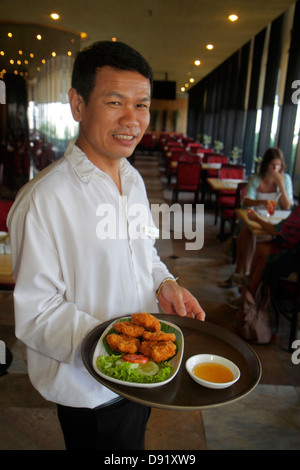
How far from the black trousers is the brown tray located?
221mm

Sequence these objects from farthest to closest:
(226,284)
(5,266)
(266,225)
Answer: (226,284), (266,225), (5,266)

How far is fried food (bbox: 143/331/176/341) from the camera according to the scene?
99 centimetres

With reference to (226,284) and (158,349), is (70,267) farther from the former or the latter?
(226,284)

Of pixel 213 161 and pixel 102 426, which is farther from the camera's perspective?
pixel 213 161

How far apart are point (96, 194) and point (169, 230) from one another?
4861 millimetres

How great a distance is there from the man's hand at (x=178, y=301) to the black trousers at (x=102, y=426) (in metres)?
0.30

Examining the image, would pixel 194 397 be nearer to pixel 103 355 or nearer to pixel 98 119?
pixel 103 355

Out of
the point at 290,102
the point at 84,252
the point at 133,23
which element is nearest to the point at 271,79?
the point at 290,102

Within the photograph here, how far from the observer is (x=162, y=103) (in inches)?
976

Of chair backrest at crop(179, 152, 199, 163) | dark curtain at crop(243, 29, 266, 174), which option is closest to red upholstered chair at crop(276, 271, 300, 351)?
chair backrest at crop(179, 152, 199, 163)

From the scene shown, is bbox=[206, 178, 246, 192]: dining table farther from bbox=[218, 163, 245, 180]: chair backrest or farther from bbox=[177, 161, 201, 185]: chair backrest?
bbox=[177, 161, 201, 185]: chair backrest

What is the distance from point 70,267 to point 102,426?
0.44 metres

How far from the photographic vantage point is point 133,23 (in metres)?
7.24
